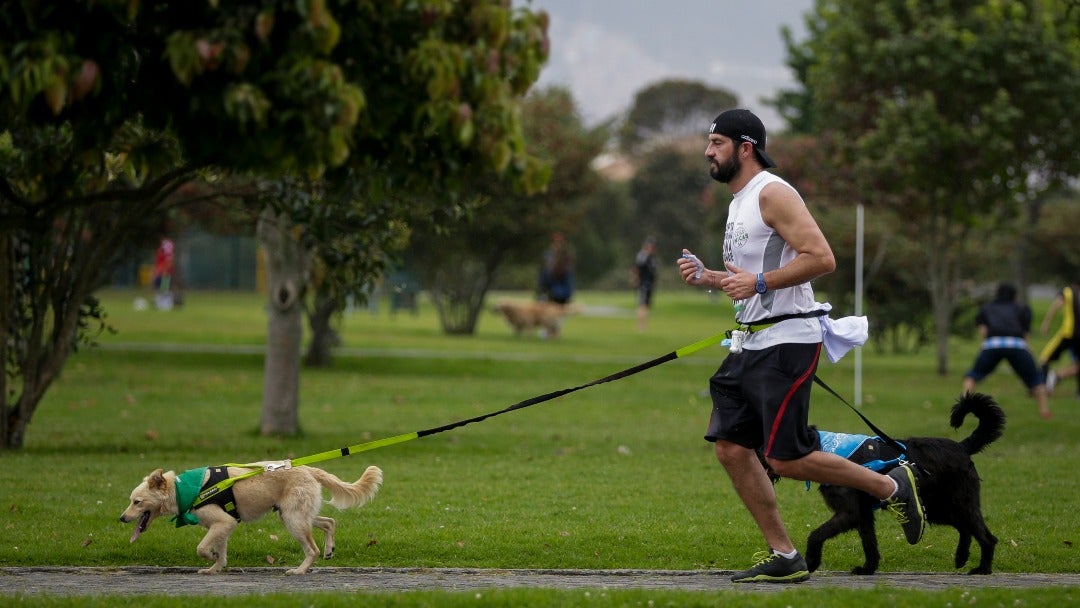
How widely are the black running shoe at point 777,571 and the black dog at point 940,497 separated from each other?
1.17 feet

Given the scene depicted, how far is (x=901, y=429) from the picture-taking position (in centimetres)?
1636

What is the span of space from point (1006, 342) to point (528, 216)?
46.8 ft

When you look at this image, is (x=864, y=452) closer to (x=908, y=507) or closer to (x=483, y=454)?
(x=908, y=507)

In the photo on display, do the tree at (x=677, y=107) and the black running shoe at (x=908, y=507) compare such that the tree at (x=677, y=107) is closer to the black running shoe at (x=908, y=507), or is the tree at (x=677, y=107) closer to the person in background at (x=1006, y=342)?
the person in background at (x=1006, y=342)

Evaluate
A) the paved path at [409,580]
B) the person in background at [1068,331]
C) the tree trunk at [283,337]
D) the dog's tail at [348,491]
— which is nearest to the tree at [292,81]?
the dog's tail at [348,491]

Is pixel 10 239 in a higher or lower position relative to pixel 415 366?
higher

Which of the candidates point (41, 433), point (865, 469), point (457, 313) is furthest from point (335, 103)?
point (457, 313)

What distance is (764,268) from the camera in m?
A: 6.75

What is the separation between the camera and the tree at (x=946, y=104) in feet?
73.3

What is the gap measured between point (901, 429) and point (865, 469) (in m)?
9.95

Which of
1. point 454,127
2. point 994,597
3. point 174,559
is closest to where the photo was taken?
point 454,127

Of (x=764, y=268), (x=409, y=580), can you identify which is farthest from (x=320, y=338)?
(x=764, y=268)

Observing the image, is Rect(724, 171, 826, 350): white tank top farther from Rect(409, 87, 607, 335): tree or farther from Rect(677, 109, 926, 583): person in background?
Rect(409, 87, 607, 335): tree

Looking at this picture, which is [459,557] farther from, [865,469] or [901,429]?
[901,429]
